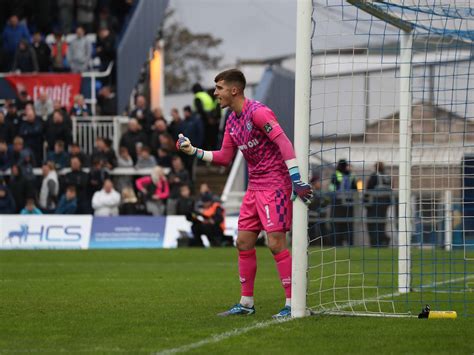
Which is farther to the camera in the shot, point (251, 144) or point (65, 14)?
point (65, 14)

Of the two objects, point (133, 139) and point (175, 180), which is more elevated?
point (133, 139)

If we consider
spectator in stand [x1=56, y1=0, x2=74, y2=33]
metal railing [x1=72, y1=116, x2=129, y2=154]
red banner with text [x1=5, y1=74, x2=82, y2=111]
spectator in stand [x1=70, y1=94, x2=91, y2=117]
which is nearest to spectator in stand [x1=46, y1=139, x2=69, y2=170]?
metal railing [x1=72, y1=116, x2=129, y2=154]

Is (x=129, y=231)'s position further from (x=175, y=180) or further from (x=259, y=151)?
(x=259, y=151)

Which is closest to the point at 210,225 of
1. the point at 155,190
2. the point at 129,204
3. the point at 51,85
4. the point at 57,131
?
the point at 155,190

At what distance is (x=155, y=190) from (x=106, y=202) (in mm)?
1259

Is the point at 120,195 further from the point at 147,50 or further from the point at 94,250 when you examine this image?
the point at 147,50

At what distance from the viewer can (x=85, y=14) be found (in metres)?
33.0

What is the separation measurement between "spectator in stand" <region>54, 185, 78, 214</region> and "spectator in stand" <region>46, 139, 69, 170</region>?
1.44 metres

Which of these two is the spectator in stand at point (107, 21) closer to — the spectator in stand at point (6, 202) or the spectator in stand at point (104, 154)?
the spectator in stand at point (104, 154)

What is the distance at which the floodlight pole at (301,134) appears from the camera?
965cm

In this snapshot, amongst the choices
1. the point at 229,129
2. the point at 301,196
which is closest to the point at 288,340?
the point at 301,196

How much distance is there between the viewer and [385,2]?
11.3 meters

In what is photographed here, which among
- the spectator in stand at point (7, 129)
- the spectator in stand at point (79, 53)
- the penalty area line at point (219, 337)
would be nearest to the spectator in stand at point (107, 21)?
the spectator in stand at point (79, 53)

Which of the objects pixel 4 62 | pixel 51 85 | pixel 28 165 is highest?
pixel 4 62
